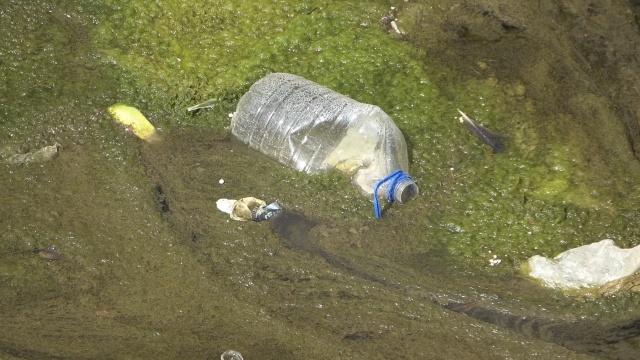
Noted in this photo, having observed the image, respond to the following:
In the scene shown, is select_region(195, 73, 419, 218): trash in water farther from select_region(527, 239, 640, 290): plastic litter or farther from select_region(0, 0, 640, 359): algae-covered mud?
select_region(527, 239, 640, 290): plastic litter

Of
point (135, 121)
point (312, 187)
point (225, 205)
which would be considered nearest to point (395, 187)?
point (312, 187)

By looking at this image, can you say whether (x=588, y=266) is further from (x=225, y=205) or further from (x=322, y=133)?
(x=225, y=205)

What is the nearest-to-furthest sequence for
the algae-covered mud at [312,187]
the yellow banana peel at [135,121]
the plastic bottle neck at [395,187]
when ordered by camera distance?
the algae-covered mud at [312,187] < the plastic bottle neck at [395,187] < the yellow banana peel at [135,121]

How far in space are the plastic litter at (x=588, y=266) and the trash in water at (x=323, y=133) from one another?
1.83 feet

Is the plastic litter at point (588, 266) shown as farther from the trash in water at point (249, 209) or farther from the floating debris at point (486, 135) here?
the trash in water at point (249, 209)

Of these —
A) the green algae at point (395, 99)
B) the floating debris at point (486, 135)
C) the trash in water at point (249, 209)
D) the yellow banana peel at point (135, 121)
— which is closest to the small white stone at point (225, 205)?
the trash in water at point (249, 209)

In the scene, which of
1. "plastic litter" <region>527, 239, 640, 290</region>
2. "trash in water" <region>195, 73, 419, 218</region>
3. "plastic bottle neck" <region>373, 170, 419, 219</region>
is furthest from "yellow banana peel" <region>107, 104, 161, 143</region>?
"plastic litter" <region>527, 239, 640, 290</region>

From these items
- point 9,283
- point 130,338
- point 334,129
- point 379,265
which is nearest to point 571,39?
point 334,129

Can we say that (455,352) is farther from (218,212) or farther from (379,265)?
(218,212)

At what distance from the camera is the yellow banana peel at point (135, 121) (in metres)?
3.18

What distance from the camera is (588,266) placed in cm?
270

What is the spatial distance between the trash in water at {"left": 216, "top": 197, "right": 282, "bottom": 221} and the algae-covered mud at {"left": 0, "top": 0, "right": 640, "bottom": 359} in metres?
0.04

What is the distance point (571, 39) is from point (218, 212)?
6.03 ft

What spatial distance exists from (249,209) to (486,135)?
1004 millimetres
